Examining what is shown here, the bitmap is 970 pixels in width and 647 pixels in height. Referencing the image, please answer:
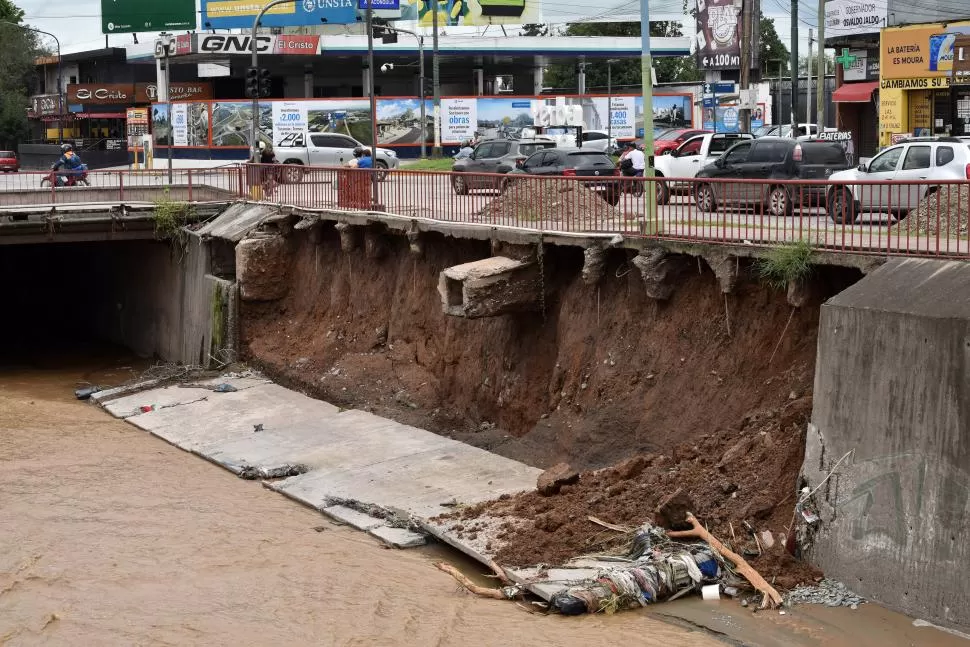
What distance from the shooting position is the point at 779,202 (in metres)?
14.6

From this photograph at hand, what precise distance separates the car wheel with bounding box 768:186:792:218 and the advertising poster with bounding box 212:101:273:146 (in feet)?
148

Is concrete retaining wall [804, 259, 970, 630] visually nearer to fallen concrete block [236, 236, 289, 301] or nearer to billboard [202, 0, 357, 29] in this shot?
fallen concrete block [236, 236, 289, 301]

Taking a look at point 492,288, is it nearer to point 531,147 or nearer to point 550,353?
point 550,353

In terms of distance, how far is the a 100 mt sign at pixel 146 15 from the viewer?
193ft

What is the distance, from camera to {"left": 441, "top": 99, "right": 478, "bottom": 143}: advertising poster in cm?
5859

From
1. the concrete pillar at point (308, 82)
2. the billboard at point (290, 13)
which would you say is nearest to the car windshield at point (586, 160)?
the billboard at point (290, 13)

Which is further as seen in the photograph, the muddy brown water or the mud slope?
the mud slope

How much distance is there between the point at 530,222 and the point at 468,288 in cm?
150

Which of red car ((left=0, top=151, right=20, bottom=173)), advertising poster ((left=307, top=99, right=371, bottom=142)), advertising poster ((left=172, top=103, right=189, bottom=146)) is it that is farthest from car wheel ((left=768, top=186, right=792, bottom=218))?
advertising poster ((left=172, top=103, right=189, bottom=146))

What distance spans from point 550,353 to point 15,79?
2747 inches

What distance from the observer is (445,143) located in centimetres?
5872

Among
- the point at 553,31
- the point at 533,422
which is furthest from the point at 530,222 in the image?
the point at 553,31

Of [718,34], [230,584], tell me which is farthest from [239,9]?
[230,584]

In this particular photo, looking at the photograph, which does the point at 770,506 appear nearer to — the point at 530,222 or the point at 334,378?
the point at 530,222
